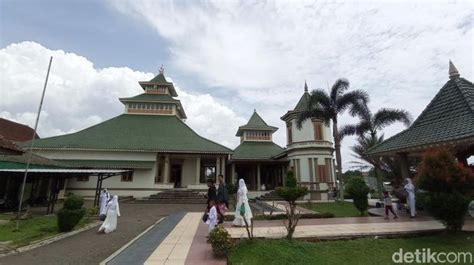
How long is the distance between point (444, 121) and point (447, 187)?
158 inches

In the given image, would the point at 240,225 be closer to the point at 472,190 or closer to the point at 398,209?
the point at 472,190

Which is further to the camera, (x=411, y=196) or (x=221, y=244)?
(x=411, y=196)

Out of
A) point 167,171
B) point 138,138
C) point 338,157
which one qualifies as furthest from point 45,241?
point 338,157

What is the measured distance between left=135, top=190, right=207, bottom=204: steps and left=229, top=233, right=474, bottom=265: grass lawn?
14.1 metres

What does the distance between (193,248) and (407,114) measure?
17.6 meters

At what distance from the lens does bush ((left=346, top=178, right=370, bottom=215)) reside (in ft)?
37.7

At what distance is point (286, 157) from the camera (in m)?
25.9

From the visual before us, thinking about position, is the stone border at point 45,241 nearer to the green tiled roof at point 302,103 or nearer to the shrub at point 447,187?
the shrub at point 447,187

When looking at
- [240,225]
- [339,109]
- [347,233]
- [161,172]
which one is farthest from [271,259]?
[161,172]

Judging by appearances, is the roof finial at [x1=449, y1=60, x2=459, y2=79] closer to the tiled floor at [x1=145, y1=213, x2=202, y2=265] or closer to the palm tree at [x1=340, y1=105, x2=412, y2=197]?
the palm tree at [x1=340, y1=105, x2=412, y2=197]

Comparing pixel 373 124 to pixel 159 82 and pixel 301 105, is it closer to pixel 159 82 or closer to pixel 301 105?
pixel 301 105

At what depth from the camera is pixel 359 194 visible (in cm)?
1153

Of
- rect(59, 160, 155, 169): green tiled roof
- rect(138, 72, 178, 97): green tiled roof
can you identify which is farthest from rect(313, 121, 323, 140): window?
rect(138, 72, 178, 97): green tiled roof

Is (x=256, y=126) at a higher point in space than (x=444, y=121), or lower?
higher
